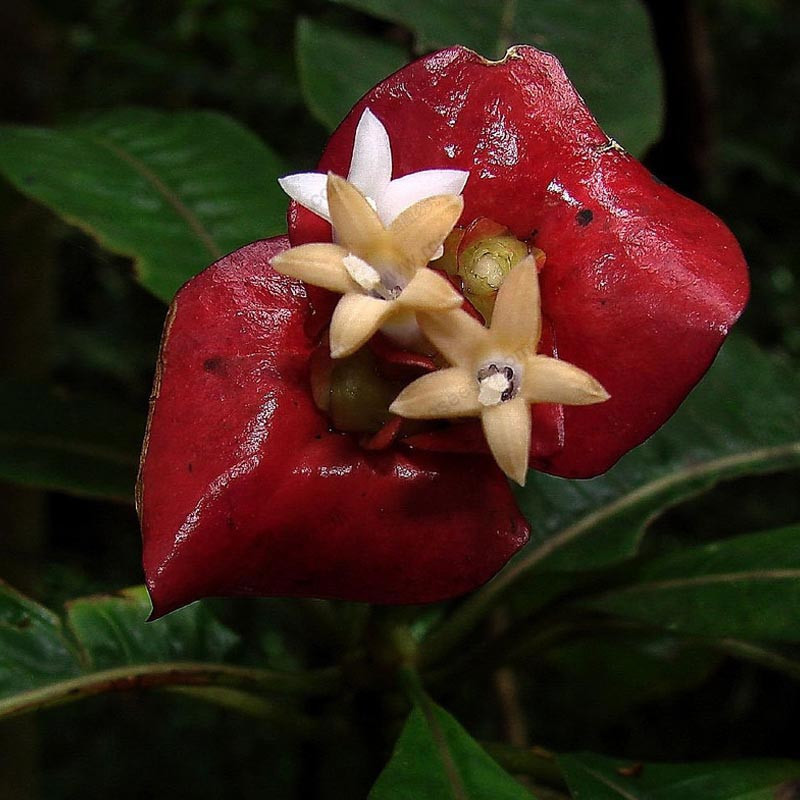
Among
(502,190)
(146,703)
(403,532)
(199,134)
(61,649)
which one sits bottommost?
(146,703)

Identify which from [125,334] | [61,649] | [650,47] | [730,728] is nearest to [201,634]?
[61,649]

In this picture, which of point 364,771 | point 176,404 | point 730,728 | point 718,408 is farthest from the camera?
point 730,728

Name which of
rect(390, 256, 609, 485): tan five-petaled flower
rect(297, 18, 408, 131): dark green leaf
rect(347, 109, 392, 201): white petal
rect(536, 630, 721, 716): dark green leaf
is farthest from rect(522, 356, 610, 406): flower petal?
rect(536, 630, 721, 716): dark green leaf

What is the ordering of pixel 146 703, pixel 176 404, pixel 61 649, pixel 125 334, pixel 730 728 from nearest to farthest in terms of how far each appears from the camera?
pixel 176 404 < pixel 61 649 < pixel 730 728 < pixel 146 703 < pixel 125 334

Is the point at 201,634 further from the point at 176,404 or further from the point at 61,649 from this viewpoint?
the point at 176,404

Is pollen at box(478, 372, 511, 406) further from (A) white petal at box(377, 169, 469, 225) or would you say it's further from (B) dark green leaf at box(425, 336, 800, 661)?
(B) dark green leaf at box(425, 336, 800, 661)

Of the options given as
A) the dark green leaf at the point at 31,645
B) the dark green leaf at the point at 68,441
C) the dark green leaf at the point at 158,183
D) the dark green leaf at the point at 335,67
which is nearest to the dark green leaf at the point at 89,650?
the dark green leaf at the point at 31,645

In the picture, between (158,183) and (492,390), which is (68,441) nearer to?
(158,183)
